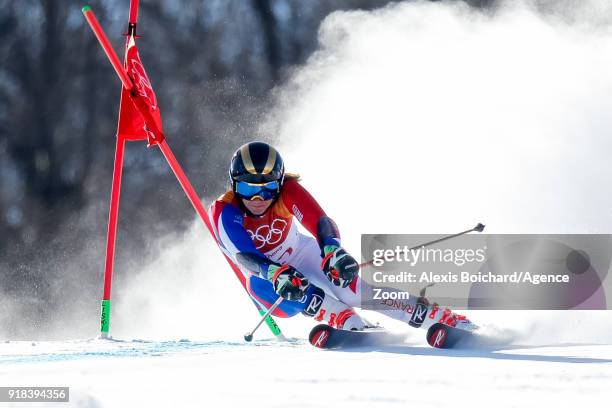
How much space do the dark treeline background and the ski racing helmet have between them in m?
8.86

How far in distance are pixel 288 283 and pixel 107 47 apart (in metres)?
2.21

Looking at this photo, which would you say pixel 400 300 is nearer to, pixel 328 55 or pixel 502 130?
pixel 502 130

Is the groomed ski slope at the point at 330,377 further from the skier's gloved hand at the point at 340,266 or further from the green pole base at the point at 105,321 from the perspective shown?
the green pole base at the point at 105,321

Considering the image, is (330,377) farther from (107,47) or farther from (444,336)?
(107,47)

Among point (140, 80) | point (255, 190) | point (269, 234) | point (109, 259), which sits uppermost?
point (140, 80)

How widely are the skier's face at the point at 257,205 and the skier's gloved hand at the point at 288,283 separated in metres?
0.45

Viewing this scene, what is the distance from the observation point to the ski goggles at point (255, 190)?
4223 millimetres

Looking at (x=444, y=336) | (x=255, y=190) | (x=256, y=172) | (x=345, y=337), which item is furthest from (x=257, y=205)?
(x=444, y=336)

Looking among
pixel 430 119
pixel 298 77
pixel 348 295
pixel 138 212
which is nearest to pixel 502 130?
pixel 430 119

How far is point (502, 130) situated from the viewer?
27.2ft

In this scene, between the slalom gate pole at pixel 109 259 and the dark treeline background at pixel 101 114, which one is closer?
the slalom gate pole at pixel 109 259

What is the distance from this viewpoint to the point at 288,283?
13.0ft

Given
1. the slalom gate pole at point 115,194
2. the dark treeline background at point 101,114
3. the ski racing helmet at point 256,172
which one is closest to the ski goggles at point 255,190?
the ski racing helmet at point 256,172

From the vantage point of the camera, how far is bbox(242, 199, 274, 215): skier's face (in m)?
4.30
